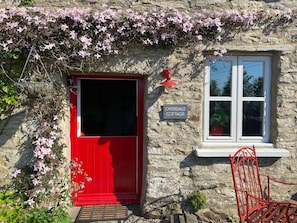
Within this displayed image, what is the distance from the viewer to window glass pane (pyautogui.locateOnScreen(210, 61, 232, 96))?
13.2ft

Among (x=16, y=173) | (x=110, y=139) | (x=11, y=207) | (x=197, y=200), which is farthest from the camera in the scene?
(x=110, y=139)

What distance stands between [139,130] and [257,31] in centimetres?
221

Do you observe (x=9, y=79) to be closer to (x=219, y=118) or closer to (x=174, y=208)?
(x=174, y=208)

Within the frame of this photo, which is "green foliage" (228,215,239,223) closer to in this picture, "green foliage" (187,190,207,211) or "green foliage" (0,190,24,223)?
"green foliage" (187,190,207,211)

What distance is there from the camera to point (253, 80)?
4.07m

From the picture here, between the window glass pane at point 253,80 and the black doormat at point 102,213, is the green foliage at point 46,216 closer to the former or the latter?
the black doormat at point 102,213

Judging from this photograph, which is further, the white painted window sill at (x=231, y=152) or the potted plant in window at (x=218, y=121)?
the potted plant in window at (x=218, y=121)

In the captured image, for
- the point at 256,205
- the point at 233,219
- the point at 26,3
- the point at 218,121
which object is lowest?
the point at 233,219

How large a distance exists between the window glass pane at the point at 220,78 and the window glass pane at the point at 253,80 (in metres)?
0.24

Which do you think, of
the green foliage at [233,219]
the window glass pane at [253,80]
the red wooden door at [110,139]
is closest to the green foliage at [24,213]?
the red wooden door at [110,139]

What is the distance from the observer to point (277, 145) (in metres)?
3.95

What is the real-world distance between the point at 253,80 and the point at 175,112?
1.28 meters

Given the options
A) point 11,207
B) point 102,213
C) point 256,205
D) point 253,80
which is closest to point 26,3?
point 11,207

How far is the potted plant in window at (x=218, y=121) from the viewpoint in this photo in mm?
4066
